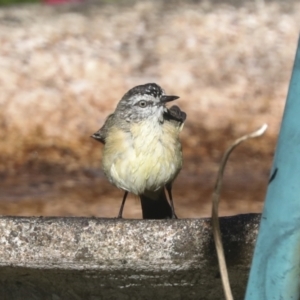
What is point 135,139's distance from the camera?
14.8 ft

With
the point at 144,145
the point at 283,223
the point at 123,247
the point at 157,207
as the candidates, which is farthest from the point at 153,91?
the point at 283,223

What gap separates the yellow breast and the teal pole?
6.91 feet

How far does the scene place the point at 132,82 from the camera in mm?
6320

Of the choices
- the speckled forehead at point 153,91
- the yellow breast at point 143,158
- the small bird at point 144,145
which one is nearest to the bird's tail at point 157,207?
the small bird at point 144,145

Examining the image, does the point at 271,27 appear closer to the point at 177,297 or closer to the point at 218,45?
the point at 218,45

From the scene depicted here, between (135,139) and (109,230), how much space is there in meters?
1.83

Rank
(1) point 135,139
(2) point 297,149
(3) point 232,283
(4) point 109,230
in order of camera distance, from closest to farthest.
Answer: (2) point 297,149 < (4) point 109,230 < (3) point 232,283 < (1) point 135,139

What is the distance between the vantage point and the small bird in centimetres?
438

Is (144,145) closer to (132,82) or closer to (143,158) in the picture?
Result: (143,158)

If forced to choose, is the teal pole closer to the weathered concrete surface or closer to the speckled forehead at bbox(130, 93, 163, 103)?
the weathered concrete surface

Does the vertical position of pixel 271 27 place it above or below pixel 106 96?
above

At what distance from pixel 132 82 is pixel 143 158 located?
2.01 m

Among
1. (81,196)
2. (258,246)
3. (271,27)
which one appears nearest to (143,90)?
(81,196)

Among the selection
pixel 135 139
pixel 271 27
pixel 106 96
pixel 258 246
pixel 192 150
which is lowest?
pixel 258 246
